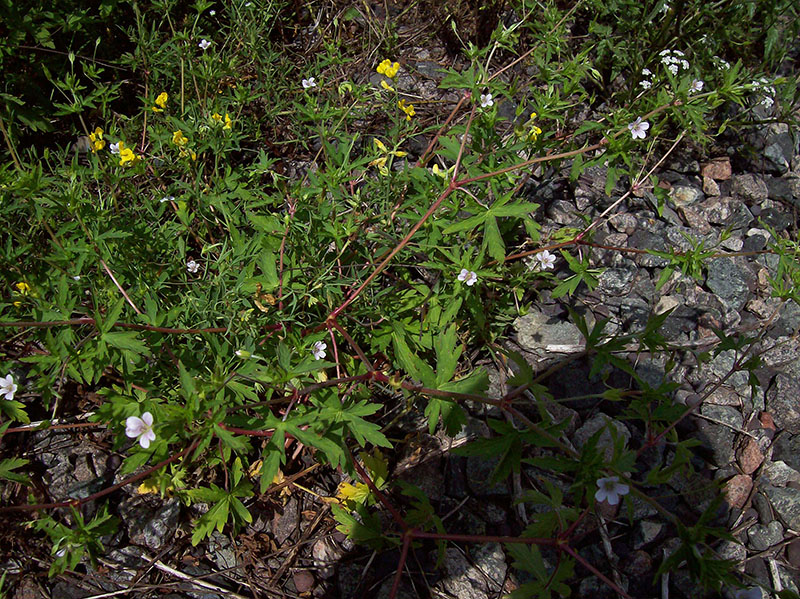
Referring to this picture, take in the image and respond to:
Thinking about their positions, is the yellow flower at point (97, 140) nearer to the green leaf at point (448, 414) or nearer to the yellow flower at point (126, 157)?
the yellow flower at point (126, 157)

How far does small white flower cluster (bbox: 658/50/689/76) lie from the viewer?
353cm

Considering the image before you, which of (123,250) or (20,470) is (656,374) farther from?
(20,470)

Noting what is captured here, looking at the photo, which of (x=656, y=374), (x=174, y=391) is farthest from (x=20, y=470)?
(x=656, y=374)

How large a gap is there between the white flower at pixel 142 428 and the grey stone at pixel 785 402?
8.92ft

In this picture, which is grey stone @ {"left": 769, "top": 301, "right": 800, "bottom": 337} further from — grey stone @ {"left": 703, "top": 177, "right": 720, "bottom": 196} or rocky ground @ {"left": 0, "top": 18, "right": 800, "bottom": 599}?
grey stone @ {"left": 703, "top": 177, "right": 720, "bottom": 196}

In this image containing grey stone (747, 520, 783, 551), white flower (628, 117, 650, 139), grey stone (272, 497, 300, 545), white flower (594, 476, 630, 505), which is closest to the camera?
white flower (594, 476, 630, 505)

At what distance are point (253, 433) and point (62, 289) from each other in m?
0.91

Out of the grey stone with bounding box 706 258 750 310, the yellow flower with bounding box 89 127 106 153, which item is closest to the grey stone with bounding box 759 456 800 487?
the grey stone with bounding box 706 258 750 310

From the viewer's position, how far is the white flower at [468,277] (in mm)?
2488

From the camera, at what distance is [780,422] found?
9.37 feet

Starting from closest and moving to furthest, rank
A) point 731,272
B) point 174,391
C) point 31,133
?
1. point 174,391
2. point 731,272
3. point 31,133

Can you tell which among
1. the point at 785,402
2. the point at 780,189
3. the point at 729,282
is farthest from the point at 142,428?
the point at 780,189

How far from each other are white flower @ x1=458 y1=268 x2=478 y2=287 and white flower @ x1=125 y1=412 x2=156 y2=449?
4.17 ft

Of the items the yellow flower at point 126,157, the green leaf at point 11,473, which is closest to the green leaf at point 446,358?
the green leaf at point 11,473
